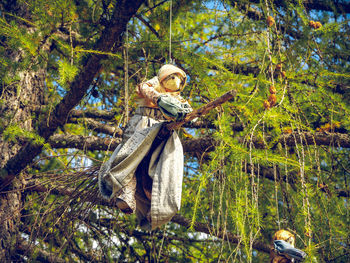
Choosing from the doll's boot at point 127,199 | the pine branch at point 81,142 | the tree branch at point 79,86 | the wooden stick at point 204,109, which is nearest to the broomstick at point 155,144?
the wooden stick at point 204,109

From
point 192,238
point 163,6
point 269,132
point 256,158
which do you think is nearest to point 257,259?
point 192,238

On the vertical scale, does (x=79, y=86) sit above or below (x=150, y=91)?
above

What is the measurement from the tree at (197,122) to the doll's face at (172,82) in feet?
0.68

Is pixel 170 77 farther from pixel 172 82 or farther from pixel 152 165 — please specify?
pixel 152 165

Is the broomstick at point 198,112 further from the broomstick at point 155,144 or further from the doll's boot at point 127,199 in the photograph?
the doll's boot at point 127,199

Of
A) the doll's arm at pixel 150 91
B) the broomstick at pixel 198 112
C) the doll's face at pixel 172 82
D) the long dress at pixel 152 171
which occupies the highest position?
the doll's face at pixel 172 82

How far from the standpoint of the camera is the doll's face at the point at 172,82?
2.80 metres

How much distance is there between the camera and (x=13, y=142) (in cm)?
438

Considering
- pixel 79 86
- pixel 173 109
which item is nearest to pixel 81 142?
pixel 79 86

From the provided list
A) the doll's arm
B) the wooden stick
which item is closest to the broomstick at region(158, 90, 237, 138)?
the wooden stick

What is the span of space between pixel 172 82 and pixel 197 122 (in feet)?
4.73

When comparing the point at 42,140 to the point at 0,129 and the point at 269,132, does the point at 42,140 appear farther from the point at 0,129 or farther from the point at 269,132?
the point at 269,132

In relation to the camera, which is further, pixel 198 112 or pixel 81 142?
pixel 81 142

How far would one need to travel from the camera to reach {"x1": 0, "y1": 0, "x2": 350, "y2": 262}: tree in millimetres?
3125
